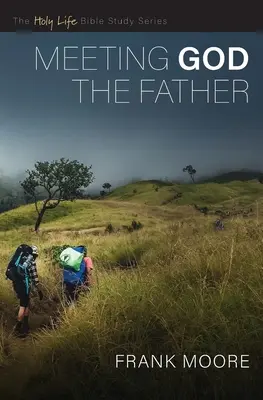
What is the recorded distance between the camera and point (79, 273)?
7410 millimetres

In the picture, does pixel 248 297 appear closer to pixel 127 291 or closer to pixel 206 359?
pixel 206 359

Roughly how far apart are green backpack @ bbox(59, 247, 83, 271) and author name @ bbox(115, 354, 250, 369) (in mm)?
2301

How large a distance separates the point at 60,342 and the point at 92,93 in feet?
9.41

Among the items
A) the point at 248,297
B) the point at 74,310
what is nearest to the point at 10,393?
the point at 74,310

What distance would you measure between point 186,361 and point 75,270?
273 cm

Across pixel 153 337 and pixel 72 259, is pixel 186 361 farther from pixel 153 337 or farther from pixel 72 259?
pixel 72 259

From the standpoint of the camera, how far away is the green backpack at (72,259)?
7.38 m

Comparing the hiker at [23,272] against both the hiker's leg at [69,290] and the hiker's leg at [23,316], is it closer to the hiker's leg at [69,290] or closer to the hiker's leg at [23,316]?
the hiker's leg at [23,316]

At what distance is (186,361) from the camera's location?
5074mm

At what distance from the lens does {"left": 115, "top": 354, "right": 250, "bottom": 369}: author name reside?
5.03 meters

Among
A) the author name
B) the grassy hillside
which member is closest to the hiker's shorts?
the grassy hillside

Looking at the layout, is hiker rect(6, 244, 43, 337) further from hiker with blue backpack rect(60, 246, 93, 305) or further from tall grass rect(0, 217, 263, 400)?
tall grass rect(0, 217, 263, 400)

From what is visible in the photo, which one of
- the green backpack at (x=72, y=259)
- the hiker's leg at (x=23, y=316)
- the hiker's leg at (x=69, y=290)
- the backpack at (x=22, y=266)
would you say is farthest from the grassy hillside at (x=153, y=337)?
the backpack at (x=22, y=266)

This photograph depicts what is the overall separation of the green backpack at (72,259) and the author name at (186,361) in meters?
2.30
